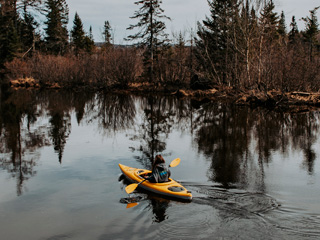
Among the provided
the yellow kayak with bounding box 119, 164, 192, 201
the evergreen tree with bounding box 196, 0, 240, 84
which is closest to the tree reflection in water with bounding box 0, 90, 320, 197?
the yellow kayak with bounding box 119, 164, 192, 201

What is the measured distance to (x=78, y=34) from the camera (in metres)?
67.1

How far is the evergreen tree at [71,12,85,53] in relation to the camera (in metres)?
66.9

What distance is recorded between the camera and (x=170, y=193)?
24.5 ft

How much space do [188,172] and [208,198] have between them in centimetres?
211

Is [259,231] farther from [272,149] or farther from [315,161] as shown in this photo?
[272,149]

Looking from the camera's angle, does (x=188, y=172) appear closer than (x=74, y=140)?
Yes

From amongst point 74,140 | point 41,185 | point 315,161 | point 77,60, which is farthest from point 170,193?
point 77,60

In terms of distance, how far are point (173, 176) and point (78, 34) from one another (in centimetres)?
6304

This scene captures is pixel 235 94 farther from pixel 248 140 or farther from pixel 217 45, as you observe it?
pixel 248 140

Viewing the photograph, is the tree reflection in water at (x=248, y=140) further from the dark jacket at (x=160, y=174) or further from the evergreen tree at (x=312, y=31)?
the evergreen tree at (x=312, y=31)

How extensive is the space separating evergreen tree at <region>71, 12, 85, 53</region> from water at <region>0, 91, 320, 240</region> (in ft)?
169

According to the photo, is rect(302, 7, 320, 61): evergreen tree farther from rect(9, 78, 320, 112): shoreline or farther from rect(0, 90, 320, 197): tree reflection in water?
rect(0, 90, 320, 197): tree reflection in water

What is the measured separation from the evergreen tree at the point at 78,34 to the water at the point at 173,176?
5136cm

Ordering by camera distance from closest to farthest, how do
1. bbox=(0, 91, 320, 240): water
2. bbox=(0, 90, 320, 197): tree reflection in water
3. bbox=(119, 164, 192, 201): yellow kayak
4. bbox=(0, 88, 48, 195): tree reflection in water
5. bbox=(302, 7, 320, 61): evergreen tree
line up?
bbox=(0, 91, 320, 240): water, bbox=(119, 164, 192, 201): yellow kayak, bbox=(0, 88, 48, 195): tree reflection in water, bbox=(0, 90, 320, 197): tree reflection in water, bbox=(302, 7, 320, 61): evergreen tree
